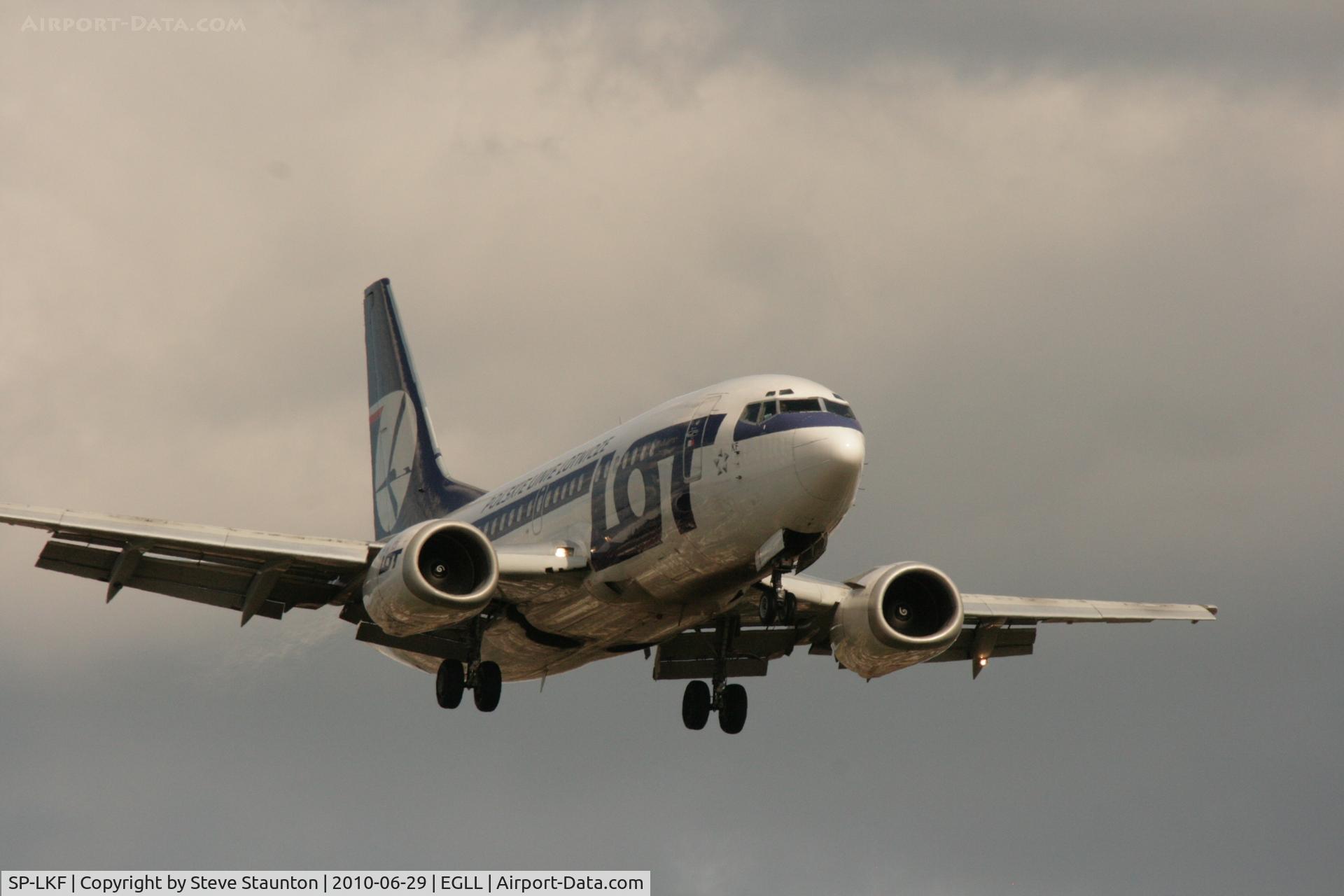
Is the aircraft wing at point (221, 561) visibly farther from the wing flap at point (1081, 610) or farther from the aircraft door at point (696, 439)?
the wing flap at point (1081, 610)

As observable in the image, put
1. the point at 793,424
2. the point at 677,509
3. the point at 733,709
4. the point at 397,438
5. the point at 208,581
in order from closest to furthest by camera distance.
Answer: the point at 793,424, the point at 677,509, the point at 208,581, the point at 733,709, the point at 397,438

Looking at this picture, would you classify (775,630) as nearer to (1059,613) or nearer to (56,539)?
(1059,613)

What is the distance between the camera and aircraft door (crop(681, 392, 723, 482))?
112 ft

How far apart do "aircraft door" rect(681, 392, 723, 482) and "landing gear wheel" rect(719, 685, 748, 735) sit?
8.27 meters

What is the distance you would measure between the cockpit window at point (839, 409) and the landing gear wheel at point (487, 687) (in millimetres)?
11111

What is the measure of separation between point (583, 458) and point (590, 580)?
3.20 m

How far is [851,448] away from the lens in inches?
1284

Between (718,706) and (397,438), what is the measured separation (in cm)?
1873

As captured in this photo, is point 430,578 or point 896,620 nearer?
point 430,578

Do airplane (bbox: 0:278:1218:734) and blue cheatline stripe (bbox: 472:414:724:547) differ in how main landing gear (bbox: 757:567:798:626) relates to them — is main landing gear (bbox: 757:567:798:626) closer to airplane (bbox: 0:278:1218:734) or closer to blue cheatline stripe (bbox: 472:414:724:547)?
airplane (bbox: 0:278:1218:734)

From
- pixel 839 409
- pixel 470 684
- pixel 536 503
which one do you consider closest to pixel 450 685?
pixel 470 684

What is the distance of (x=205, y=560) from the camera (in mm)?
37531

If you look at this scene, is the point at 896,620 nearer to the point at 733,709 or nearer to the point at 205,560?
the point at 733,709

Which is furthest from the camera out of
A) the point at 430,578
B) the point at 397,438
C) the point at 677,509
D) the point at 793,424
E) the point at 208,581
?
the point at 397,438
